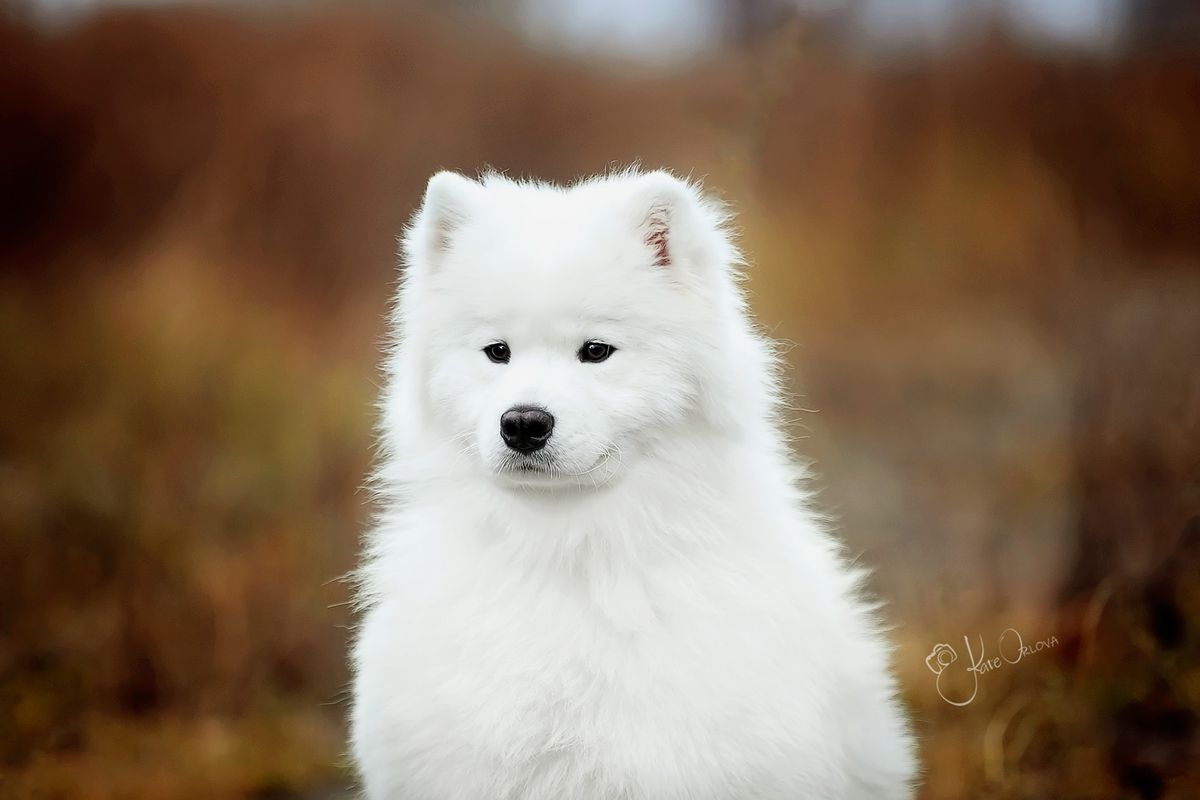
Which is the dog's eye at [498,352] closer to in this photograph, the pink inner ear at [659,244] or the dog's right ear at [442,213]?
the dog's right ear at [442,213]

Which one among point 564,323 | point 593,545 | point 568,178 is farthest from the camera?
point 568,178

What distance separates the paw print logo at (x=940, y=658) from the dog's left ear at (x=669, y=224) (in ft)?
5.65

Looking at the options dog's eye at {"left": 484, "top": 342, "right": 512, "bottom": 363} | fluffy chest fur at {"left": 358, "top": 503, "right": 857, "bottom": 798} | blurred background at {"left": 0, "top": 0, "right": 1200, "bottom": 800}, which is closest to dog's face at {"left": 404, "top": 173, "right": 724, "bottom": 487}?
dog's eye at {"left": 484, "top": 342, "right": 512, "bottom": 363}

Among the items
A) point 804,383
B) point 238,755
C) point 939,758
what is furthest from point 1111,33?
point 238,755

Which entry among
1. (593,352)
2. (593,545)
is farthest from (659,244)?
(593,545)

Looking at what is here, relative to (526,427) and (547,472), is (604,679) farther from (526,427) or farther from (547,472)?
(526,427)

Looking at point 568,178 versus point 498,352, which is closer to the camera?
point 498,352

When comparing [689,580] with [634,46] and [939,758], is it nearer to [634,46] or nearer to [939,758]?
[939,758]

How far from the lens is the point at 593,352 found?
7.11 ft

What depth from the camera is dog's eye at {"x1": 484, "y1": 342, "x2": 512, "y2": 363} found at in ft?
7.19
